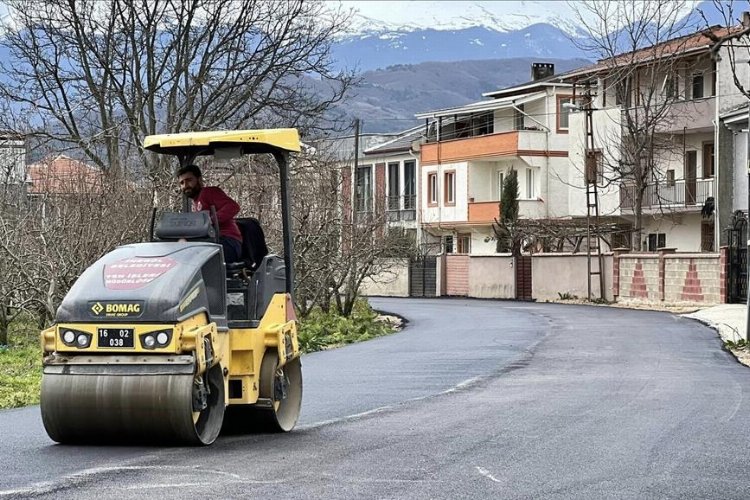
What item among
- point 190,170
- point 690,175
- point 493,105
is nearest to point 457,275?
point 493,105

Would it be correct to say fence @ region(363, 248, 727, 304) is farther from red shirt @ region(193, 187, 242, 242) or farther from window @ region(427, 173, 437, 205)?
red shirt @ region(193, 187, 242, 242)

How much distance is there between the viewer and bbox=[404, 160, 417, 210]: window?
75312mm

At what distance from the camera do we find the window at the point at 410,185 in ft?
247

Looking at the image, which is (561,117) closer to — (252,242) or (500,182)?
(500,182)

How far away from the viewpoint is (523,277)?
56844mm

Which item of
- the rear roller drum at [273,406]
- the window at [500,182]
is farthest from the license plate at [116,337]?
the window at [500,182]

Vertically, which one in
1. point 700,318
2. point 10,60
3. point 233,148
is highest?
point 10,60

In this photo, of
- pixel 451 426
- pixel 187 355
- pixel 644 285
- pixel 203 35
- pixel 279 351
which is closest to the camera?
pixel 187 355

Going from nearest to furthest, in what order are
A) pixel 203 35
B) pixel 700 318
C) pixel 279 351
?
pixel 279 351
pixel 700 318
pixel 203 35

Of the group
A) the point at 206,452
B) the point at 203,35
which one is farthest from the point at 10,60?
the point at 206,452

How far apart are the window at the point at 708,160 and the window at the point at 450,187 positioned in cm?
1764

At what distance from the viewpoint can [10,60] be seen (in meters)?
38.4

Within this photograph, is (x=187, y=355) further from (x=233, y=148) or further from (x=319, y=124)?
(x=319, y=124)

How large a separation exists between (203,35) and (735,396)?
2475cm
